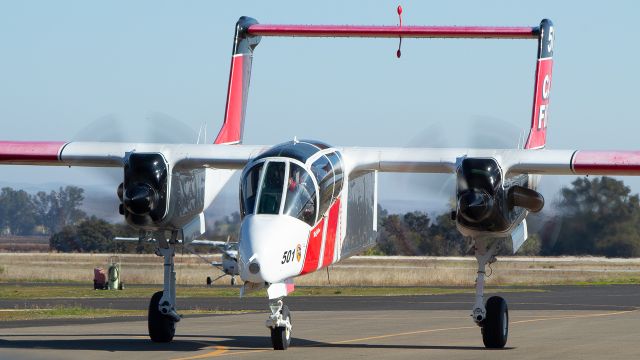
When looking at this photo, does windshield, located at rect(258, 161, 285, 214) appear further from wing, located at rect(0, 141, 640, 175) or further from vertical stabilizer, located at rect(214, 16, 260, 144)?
vertical stabilizer, located at rect(214, 16, 260, 144)

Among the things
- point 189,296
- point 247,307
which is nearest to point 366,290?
point 189,296

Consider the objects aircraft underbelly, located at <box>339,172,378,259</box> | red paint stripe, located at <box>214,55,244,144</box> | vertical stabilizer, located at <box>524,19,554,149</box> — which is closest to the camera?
aircraft underbelly, located at <box>339,172,378,259</box>

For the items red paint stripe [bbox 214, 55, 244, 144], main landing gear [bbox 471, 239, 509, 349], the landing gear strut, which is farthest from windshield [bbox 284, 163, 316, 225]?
red paint stripe [bbox 214, 55, 244, 144]

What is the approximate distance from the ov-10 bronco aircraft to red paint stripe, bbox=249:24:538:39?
1.2 inches

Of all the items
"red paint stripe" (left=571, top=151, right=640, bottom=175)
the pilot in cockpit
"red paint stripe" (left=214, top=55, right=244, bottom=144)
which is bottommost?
the pilot in cockpit

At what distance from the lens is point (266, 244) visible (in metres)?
16.5

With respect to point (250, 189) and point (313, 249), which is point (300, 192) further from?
point (313, 249)

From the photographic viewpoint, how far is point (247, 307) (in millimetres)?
36156

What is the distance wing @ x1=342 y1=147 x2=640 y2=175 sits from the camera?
19078 millimetres

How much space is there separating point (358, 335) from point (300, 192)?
5794mm

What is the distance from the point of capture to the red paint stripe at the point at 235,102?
79.3 feet

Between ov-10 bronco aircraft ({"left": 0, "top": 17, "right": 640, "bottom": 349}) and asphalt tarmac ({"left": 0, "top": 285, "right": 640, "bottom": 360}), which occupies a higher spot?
ov-10 bronco aircraft ({"left": 0, "top": 17, "right": 640, "bottom": 349})

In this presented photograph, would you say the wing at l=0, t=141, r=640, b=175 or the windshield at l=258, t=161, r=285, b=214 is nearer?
the windshield at l=258, t=161, r=285, b=214

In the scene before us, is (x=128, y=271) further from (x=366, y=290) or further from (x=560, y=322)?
(x=560, y=322)
